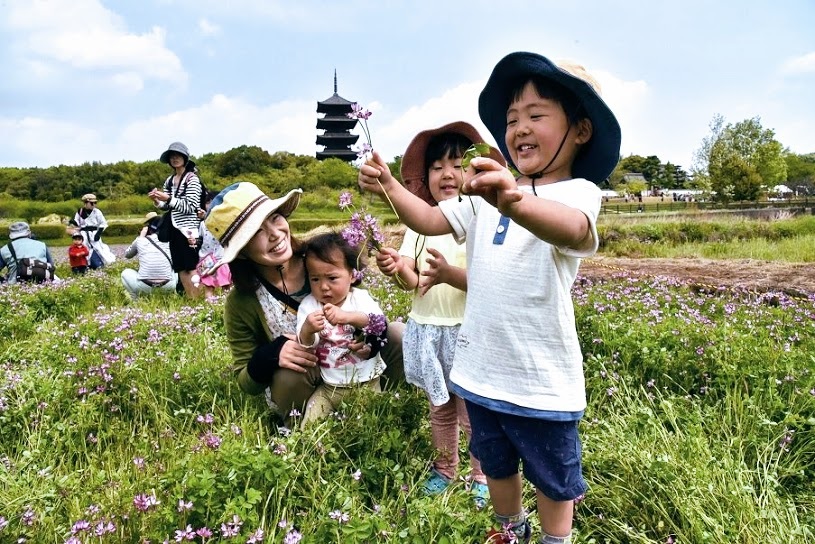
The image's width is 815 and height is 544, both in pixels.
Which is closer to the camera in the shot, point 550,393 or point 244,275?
point 550,393

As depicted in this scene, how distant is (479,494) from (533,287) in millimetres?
1125

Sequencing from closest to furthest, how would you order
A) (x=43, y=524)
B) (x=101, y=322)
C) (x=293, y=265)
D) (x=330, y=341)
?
(x=43, y=524)
(x=330, y=341)
(x=293, y=265)
(x=101, y=322)

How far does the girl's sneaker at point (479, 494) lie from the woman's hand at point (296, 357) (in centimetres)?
100

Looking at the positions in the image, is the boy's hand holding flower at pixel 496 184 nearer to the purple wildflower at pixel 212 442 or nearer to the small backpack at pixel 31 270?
the purple wildflower at pixel 212 442

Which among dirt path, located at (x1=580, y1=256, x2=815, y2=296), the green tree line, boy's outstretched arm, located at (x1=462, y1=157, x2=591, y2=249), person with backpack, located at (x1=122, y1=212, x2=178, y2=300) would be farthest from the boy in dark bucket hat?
the green tree line

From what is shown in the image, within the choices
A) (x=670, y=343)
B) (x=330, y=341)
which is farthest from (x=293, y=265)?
(x=670, y=343)

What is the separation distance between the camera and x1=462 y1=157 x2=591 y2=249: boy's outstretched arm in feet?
4.07

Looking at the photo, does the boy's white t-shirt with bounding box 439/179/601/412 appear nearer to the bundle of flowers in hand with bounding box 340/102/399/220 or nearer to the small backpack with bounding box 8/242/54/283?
the bundle of flowers in hand with bounding box 340/102/399/220

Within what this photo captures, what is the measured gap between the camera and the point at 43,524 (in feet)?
6.41

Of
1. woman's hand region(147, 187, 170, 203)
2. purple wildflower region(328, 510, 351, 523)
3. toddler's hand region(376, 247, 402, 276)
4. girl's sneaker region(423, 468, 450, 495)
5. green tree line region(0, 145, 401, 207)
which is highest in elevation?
green tree line region(0, 145, 401, 207)

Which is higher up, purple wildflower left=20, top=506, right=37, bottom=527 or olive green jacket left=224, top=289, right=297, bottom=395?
olive green jacket left=224, top=289, right=297, bottom=395

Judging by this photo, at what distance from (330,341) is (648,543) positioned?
1.65m

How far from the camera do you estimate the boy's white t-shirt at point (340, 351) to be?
2719 millimetres

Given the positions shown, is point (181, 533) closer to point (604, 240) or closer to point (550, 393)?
point (550, 393)
